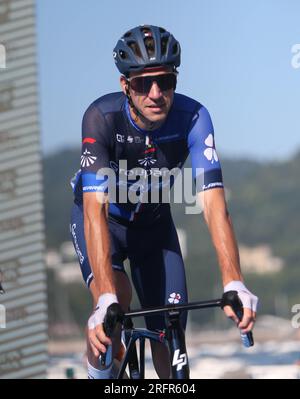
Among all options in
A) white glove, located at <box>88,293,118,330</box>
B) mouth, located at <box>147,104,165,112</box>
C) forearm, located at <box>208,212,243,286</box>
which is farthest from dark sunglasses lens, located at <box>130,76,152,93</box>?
white glove, located at <box>88,293,118,330</box>

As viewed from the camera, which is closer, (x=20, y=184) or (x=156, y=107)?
(x=156, y=107)

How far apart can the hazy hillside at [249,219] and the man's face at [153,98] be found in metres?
94.2

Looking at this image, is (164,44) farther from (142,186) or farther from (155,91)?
(142,186)

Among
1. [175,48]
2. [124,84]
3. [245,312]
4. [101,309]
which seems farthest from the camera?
[124,84]

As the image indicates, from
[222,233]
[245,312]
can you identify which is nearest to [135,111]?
[222,233]

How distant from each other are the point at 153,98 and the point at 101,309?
1.52 metres

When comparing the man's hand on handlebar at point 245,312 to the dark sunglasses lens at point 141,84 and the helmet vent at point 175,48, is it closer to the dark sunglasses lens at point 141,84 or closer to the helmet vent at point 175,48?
the dark sunglasses lens at point 141,84

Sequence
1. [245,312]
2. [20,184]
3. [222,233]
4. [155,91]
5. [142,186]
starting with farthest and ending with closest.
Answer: [20,184] < [142,186] < [155,91] < [222,233] < [245,312]

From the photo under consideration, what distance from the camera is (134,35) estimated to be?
27.3 feet

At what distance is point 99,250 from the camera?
7906mm

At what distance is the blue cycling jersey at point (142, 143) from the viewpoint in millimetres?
8281

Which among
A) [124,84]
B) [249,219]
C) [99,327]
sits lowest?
[99,327]

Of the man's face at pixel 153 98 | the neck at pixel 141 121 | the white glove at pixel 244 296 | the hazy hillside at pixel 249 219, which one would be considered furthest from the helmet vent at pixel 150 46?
the hazy hillside at pixel 249 219
